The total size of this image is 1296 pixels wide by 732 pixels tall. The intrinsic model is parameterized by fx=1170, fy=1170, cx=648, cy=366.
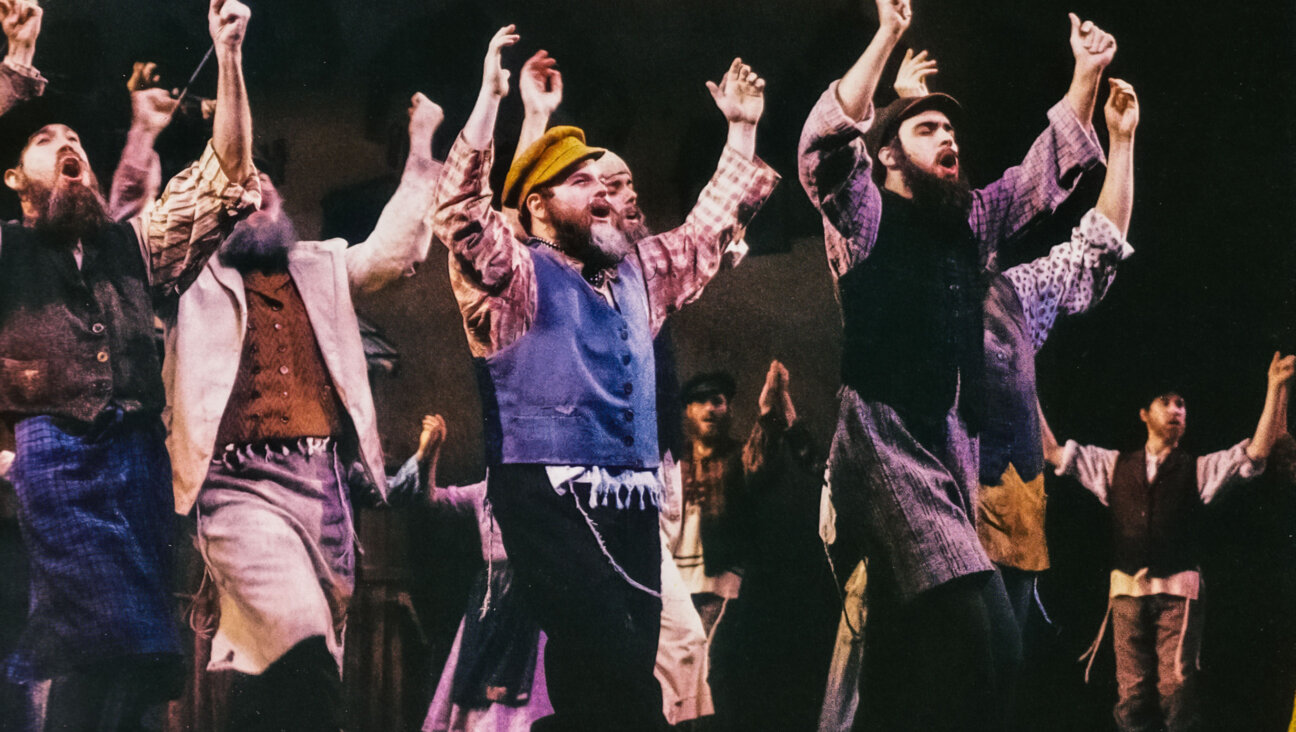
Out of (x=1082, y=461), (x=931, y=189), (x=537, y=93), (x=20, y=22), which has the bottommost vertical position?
(x=1082, y=461)

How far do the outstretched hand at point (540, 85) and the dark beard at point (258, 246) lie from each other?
92 cm

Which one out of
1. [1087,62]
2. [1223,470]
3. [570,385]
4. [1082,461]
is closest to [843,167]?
[1087,62]

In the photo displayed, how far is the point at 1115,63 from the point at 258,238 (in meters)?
3.11

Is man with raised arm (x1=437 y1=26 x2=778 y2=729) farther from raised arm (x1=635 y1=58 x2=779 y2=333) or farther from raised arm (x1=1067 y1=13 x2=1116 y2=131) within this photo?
raised arm (x1=1067 y1=13 x2=1116 y2=131)

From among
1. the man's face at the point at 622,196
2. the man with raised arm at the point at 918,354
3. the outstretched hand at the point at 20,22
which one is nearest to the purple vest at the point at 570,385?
the man's face at the point at 622,196

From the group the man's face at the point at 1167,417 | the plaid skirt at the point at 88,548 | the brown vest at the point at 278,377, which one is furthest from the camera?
the man's face at the point at 1167,417

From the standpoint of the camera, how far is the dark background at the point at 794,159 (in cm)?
389

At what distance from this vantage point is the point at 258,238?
3.85 metres

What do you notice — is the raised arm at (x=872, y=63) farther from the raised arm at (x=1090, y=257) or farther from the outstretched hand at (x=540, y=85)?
the outstretched hand at (x=540, y=85)

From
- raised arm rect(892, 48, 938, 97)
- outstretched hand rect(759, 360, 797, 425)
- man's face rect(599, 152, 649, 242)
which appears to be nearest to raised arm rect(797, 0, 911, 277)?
raised arm rect(892, 48, 938, 97)

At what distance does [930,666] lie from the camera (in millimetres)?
3902

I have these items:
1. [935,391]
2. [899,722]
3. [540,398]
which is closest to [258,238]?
[540,398]

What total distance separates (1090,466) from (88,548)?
3380 millimetres

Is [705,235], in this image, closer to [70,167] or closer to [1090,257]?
[1090,257]
